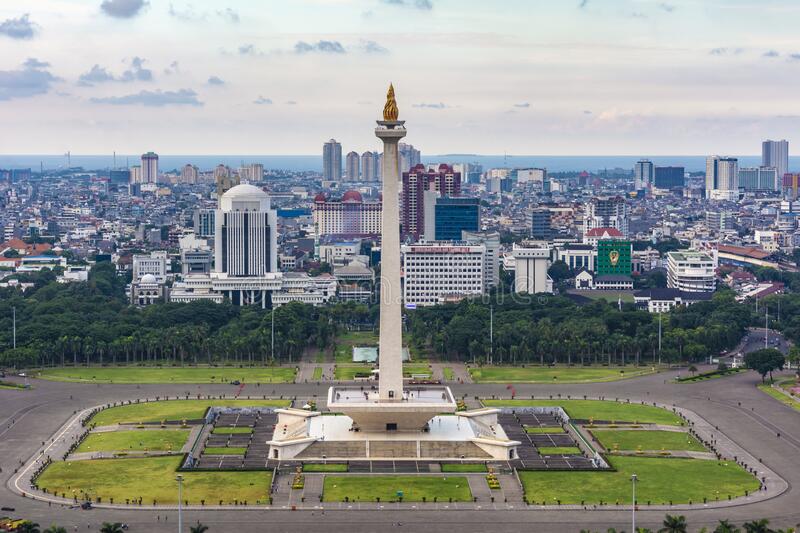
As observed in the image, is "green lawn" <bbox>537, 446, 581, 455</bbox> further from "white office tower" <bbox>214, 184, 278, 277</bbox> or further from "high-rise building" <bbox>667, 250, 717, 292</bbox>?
"high-rise building" <bbox>667, 250, 717, 292</bbox>

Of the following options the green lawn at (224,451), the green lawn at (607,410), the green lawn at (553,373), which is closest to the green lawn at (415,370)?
the green lawn at (553,373)

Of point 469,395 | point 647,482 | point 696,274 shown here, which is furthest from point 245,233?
point 647,482

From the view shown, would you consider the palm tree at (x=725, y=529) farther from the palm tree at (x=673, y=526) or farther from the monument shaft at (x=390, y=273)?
the monument shaft at (x=390, y=273)

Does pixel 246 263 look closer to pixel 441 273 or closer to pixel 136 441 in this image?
pixel 441 273

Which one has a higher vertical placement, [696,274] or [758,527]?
[696,274]

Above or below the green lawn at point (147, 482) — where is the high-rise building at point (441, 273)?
above
